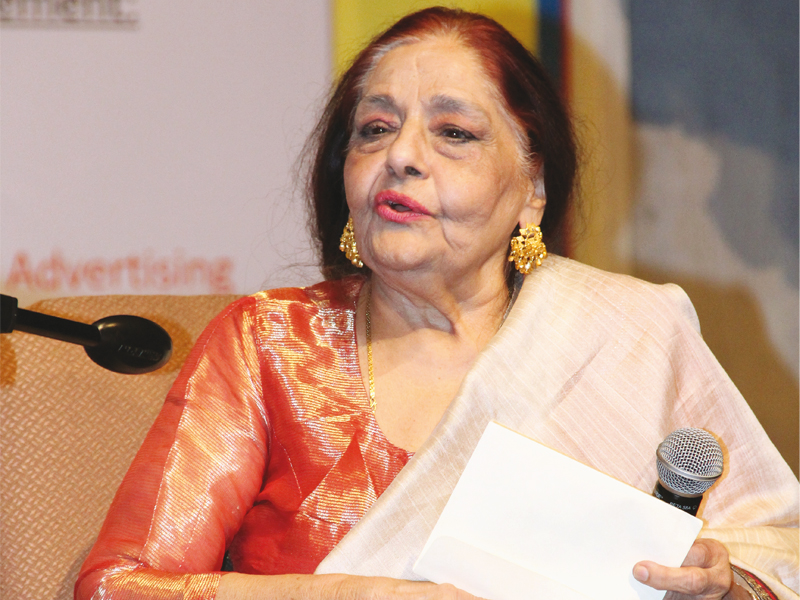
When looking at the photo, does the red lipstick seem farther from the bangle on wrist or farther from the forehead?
the bangle on wrist

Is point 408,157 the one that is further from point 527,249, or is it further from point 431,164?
point 527,249

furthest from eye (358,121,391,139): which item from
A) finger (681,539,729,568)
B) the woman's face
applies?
finger (681,539,729,568)

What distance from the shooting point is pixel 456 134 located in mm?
1737

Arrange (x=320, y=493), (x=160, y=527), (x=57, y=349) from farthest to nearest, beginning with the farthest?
(x=57, y=349) < (x=320, y=493) < (x=160, y=527)

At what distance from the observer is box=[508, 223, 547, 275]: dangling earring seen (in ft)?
6.20

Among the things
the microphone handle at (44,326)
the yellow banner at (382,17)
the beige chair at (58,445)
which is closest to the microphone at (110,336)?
the microphone handle at (44,326)

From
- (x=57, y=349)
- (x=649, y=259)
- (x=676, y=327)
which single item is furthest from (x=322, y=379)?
(x=649, y=259)

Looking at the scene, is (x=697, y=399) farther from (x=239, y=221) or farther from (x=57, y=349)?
(x=239, y=221)

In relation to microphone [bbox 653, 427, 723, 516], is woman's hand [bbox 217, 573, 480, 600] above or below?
below

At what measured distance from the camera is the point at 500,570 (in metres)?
1.23

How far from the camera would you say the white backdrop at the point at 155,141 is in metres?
2.61

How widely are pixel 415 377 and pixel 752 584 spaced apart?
2.37 ft

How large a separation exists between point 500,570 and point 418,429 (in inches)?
18.7

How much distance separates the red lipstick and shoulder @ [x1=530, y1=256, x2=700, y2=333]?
331mm
